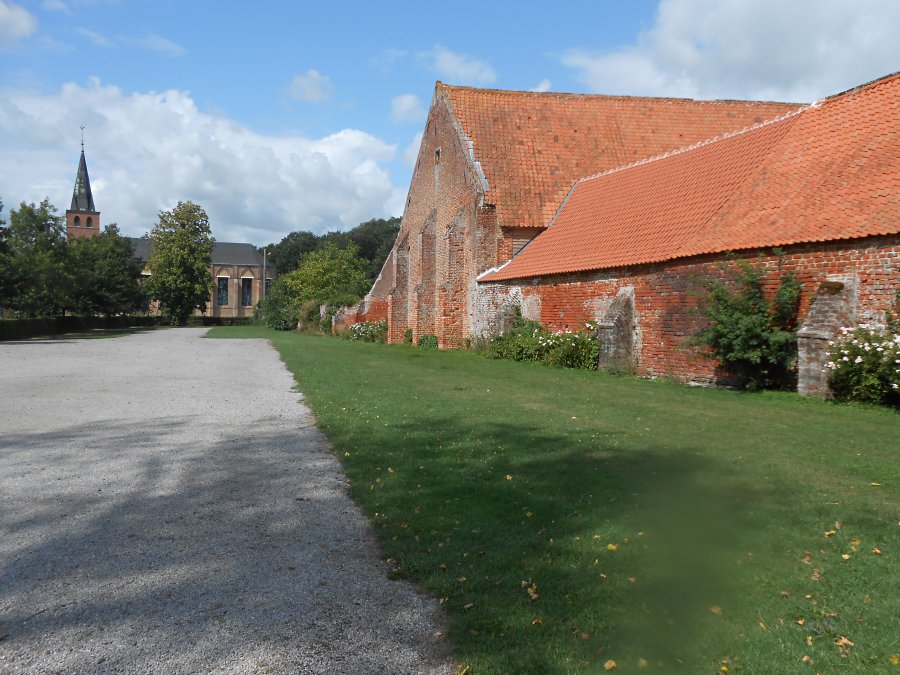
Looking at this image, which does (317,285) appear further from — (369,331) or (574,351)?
(574,351)

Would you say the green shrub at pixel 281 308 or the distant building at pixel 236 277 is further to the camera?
the distant building at pixel 236 277

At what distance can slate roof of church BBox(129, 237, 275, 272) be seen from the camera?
11861cm

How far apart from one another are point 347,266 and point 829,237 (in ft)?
159

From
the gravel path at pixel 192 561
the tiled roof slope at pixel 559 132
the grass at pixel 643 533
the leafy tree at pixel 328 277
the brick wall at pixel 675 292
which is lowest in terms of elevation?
the gravel path at pixel 192 561

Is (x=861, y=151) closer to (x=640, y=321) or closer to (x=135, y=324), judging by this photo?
(x=640, y=321)

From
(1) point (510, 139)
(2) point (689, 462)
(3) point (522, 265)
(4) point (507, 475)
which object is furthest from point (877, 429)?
(1) point (510, 139)

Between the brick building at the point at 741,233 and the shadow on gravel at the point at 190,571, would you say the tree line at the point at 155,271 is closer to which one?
the brick building at the point at 741,233

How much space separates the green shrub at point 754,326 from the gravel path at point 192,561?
7.97 meters

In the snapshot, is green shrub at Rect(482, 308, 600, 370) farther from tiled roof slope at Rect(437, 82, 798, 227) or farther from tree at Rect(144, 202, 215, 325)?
tree at Rect(144, 202, 215, 325)

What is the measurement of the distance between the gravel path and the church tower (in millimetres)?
100819

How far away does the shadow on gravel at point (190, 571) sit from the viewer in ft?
10.1

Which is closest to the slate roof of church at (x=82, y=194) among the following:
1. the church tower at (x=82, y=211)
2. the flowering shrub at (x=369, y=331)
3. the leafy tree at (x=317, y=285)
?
the church tower at (x=82, y=211)

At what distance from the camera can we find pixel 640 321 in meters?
15.8

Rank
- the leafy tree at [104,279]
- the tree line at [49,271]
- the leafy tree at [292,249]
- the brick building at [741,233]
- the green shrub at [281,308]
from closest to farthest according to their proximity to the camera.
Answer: the brick building at [741,233], the tree line at [49,271], the leafy tree at [104,279], the green shrub at [281,308], the leafy tree at [292,249]
